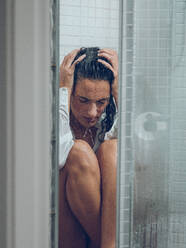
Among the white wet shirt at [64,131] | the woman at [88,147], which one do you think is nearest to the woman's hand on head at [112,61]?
the woman at [88,147]

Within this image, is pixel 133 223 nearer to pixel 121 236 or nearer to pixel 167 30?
pixel 121 236

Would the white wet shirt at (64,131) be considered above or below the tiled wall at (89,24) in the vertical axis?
below

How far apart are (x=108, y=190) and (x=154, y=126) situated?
0.29 meters

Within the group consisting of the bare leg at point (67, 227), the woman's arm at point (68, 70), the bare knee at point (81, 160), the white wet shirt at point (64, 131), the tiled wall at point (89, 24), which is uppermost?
the tiled wall at point (89, 24)

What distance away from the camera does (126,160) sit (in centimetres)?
107

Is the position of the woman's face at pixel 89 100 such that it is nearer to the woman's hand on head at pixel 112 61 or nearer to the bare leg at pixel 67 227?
the woman's hand on head at pixel 112 61

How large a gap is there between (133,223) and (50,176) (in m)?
0.36

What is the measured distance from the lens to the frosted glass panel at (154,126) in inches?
41.4

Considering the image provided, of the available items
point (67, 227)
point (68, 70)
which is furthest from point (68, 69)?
point (67, 227)

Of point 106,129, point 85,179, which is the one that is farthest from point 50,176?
point 106,129

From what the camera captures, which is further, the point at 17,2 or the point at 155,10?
the point at 155,10

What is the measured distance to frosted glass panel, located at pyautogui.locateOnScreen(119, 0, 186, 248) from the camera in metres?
1.05

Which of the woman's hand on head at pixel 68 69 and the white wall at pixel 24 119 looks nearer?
the white wall at pixel 24 119

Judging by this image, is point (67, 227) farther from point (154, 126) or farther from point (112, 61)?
point (112, 61)
